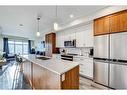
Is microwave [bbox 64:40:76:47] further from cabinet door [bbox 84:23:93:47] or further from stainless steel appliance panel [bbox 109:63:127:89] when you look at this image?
stainless steel appliance panel [bbox 109:63:127:89]

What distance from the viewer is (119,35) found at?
3.30 meters

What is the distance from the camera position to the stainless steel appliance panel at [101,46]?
367 cm

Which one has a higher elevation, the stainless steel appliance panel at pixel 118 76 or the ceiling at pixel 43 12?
the ceiling at pixel 43 12

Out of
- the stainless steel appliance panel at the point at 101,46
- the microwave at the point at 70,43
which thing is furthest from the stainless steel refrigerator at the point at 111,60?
the microwave at the point at 70,43

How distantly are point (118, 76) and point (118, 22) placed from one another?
1.52 meters

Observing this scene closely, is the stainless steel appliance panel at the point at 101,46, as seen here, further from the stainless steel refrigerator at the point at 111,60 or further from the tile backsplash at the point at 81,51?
the tile backsplash at the point at 81,51

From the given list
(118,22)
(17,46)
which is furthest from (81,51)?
(17,46)

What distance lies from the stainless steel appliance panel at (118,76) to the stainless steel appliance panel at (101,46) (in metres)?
0.45

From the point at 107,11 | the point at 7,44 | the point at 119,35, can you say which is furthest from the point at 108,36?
the point at 7,44

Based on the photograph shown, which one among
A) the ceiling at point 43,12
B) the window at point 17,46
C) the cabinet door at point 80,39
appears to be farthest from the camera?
the window at point 17,46

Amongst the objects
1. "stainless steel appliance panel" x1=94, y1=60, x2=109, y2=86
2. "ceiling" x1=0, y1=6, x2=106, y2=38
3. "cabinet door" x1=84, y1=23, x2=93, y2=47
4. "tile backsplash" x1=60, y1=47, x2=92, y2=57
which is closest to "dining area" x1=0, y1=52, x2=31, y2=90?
"ceiling" x1=0, y1=6, x2=106, y2=38

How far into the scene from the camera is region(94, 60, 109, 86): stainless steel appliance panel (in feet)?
12.1

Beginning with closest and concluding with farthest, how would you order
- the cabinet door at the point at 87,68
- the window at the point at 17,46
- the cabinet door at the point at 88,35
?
the cabinet door at the point at 87,68 → the cabinet door at the point at 88,35 → the window at the point at 17,46
